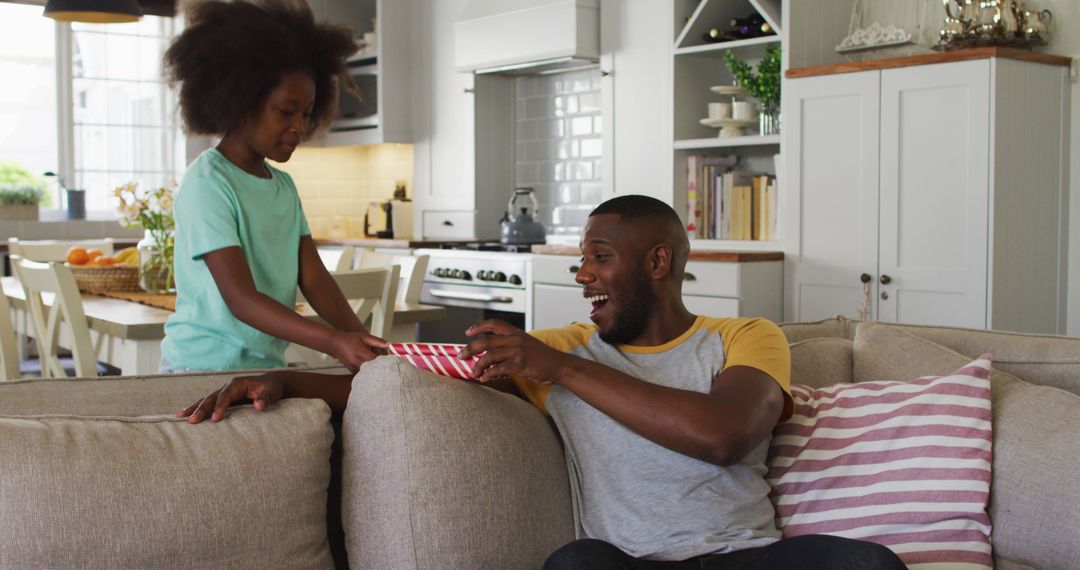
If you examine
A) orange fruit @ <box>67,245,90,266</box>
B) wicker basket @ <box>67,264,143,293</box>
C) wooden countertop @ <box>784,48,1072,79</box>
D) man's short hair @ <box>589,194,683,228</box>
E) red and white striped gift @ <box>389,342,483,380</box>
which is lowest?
red and white striped gift @ <box>389,342,483,380</box>

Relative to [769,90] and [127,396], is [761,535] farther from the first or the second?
[769,90]

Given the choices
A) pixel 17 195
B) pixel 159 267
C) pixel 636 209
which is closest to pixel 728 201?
pixel 159 267

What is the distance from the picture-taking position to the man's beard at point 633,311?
198 centimetres

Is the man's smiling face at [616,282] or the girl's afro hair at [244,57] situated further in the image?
the girl's afro hair at [244,57]

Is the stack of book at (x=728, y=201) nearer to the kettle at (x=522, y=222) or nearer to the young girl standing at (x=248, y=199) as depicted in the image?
the kettle at (x=522, y=222)

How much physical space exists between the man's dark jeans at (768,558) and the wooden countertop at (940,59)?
265cm

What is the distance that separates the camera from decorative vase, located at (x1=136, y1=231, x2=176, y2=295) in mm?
4023

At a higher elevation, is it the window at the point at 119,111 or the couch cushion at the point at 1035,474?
the window at the point at 119,111

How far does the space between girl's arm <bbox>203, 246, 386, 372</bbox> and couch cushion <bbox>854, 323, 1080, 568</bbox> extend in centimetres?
106

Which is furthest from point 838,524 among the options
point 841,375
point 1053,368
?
point 1053,368

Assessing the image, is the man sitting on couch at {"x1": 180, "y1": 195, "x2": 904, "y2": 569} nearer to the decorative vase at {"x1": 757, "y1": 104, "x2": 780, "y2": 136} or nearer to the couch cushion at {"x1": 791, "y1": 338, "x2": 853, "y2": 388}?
the couch cushion at {"x1": 791, "y1": 338, "x2": 853, "y2": 388}

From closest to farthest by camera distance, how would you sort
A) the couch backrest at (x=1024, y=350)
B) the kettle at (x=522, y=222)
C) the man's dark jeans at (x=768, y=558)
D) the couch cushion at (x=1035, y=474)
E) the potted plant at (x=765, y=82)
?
1. the man's dark jeans at (x=768, y=558)
2. the couch cushion at (x=1035, y=474)
3. the couch backrest at (x=1024, y=350)
4. the potted plant at (x=765, y=82)
5. the kettle at (x=522, y=222)

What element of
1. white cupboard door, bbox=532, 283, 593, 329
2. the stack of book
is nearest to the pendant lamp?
white cupboard door, bbox=532, 283, 593, 329

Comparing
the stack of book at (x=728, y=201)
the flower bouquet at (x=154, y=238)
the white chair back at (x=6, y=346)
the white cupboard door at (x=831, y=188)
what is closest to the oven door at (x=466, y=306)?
the stack of book at (x=728, y=201)
